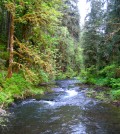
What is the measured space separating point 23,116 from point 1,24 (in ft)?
49.9

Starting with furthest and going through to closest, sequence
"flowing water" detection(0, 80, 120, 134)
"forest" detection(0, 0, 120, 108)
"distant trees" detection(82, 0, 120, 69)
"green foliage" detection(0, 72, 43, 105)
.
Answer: "distant trees" detection(82, 0, 120, 69), "forest" detection(0, 0, 120, 108), "green foliage" detection(0, 72, 43, 105), "flowing water" detection(0, 80, 120, 134)

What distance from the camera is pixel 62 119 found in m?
9.79

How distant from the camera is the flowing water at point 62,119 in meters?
8.27

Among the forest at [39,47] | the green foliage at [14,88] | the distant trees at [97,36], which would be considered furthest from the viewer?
the distant trees at [97,36]

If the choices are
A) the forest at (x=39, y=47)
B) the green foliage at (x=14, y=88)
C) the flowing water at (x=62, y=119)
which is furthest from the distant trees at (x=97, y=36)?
the flowing water at (x=62, y=119)

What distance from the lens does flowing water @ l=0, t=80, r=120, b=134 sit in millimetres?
8266

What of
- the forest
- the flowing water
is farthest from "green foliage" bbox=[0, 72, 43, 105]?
the flowing water

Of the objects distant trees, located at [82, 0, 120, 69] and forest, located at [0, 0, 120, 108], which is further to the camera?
distant trees, located at [82, 0, 120, 69]

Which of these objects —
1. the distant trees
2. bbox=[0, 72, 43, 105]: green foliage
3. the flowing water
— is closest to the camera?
the flowing water

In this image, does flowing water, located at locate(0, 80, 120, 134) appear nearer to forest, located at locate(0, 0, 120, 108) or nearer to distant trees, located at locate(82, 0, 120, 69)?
forest, located at locate(0, 0, 120, 108)

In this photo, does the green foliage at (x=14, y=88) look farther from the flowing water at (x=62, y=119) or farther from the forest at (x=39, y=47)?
the flowing water at (x=62, y=119)

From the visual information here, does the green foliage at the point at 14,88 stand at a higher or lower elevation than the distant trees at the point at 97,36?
lower

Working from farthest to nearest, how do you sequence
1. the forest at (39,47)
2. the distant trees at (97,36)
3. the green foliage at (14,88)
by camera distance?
the distant trees at (97,36) → the forest at (39,47) → the green foliage at (14,88)

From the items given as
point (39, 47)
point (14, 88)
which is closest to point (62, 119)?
point (14, 88)
